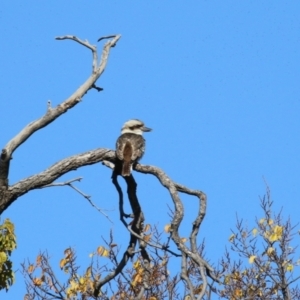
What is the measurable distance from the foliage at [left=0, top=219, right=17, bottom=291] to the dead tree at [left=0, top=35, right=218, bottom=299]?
1.04 feet

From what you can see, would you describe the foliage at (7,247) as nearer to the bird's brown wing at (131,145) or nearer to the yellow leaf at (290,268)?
the bird's brown wing at (131,145)

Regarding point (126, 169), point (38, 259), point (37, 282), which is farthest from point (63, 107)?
point (37, 282)

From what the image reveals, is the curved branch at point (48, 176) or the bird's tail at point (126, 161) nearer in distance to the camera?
the curved branch at point (48, 176)

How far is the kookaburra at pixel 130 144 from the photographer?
7574 millimetres

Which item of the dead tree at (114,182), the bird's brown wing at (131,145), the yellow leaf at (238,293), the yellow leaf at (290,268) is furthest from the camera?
the yellow leaf at (238,293)

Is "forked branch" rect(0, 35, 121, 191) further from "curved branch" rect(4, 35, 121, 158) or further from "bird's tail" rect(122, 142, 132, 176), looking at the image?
"bird's tail" rect(122, 142, 132, 176)

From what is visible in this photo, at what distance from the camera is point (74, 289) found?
399 inches

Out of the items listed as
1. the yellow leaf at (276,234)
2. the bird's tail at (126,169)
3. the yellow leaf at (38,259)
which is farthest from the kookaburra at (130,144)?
the yellow leaf at (38,259)

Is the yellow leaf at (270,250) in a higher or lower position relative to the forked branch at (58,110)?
higher

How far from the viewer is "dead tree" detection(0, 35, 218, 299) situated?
253 inches

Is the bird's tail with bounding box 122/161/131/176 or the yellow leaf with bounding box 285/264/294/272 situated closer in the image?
the bird's tail with bounding box 122/161/131/176

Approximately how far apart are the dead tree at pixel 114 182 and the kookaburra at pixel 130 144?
11cm

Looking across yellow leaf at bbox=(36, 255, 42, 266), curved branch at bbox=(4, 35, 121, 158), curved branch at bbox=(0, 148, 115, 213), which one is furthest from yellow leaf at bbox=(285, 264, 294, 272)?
curved branch at bbox=(4, 35, 121, 158)

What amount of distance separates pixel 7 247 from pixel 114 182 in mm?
1000
